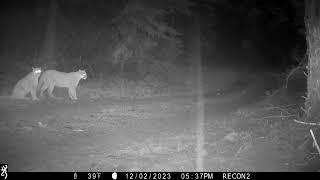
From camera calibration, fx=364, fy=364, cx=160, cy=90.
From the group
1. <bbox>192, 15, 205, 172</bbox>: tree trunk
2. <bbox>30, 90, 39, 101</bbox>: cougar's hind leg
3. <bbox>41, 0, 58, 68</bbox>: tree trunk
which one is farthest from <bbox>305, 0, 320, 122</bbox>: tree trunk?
<bbox>41, 0, 58, 68</bbox>: tree trunk

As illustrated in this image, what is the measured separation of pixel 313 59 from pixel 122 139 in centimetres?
557

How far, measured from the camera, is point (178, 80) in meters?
23.4

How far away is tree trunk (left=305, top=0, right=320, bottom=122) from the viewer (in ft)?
30.8

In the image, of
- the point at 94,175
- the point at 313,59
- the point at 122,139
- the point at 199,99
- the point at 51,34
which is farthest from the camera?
the point at 51,34

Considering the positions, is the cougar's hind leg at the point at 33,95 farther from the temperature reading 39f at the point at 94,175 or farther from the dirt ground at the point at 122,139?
the temperature reading 39f at the point at 94,175

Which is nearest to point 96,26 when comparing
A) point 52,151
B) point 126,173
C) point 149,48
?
point 149,48

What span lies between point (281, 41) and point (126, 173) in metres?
35.9

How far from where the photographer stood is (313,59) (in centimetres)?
958

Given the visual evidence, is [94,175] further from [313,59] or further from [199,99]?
[199,99]

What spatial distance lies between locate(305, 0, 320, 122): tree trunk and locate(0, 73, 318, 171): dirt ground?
154 cm

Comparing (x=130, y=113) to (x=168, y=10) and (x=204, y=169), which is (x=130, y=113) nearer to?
(x=204, y=169)

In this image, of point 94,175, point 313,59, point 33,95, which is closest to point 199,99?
point 33,95

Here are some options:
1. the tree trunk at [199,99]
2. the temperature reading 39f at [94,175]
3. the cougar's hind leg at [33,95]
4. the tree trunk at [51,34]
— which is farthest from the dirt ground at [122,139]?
the tree trunk at [51,34]

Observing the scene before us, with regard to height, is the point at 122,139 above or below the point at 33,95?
below
